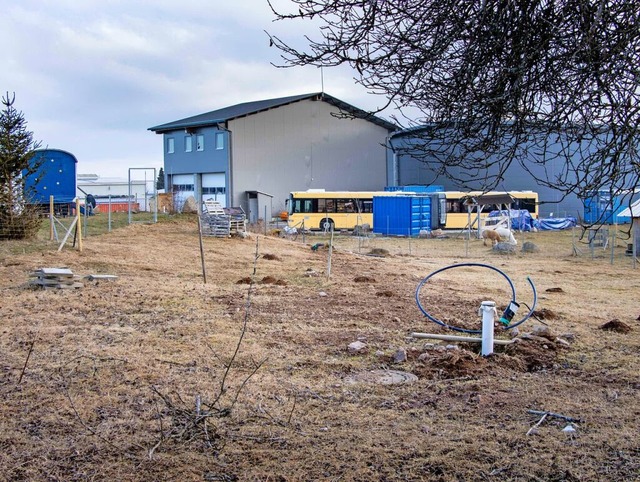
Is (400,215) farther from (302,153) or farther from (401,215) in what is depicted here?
(302,153)

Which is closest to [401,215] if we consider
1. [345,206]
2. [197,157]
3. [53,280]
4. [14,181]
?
[345,206]

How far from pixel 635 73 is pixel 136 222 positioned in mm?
24643

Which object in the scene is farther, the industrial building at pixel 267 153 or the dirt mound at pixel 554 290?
the industrial building at pixel 267 153

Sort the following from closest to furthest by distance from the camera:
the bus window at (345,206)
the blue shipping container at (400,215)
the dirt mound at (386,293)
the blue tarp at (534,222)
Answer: the dirt mound at (386,293)
the blue shipping container at (400,215)
the bus window at (345,206)
the blue tarp at (534,222)

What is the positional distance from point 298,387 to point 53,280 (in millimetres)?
7838

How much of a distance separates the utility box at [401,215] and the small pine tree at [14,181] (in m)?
23.6

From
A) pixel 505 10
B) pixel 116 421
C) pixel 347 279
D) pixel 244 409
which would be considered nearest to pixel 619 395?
pixel 244 409

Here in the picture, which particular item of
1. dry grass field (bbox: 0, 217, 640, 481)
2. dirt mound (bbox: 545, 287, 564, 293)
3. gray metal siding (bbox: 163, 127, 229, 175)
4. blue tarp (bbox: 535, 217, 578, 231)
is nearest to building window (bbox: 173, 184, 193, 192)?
gray metal siding (bbox: 163, 127, 229, 175)

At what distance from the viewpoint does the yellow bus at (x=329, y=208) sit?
4253 centimetres

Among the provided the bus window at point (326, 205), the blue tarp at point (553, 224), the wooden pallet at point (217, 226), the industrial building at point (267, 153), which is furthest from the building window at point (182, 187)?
the wooden pallet at point (217, 226)

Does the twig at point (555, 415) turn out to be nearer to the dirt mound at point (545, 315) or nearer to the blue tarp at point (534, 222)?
the dirt mound at point (545, 315)

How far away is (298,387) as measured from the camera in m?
7.04

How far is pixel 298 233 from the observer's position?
40.0 meters

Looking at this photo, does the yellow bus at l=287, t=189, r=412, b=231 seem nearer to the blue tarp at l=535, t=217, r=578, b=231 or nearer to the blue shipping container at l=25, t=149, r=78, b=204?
the blue tarp at l=535, t=217, r=578, b=231
